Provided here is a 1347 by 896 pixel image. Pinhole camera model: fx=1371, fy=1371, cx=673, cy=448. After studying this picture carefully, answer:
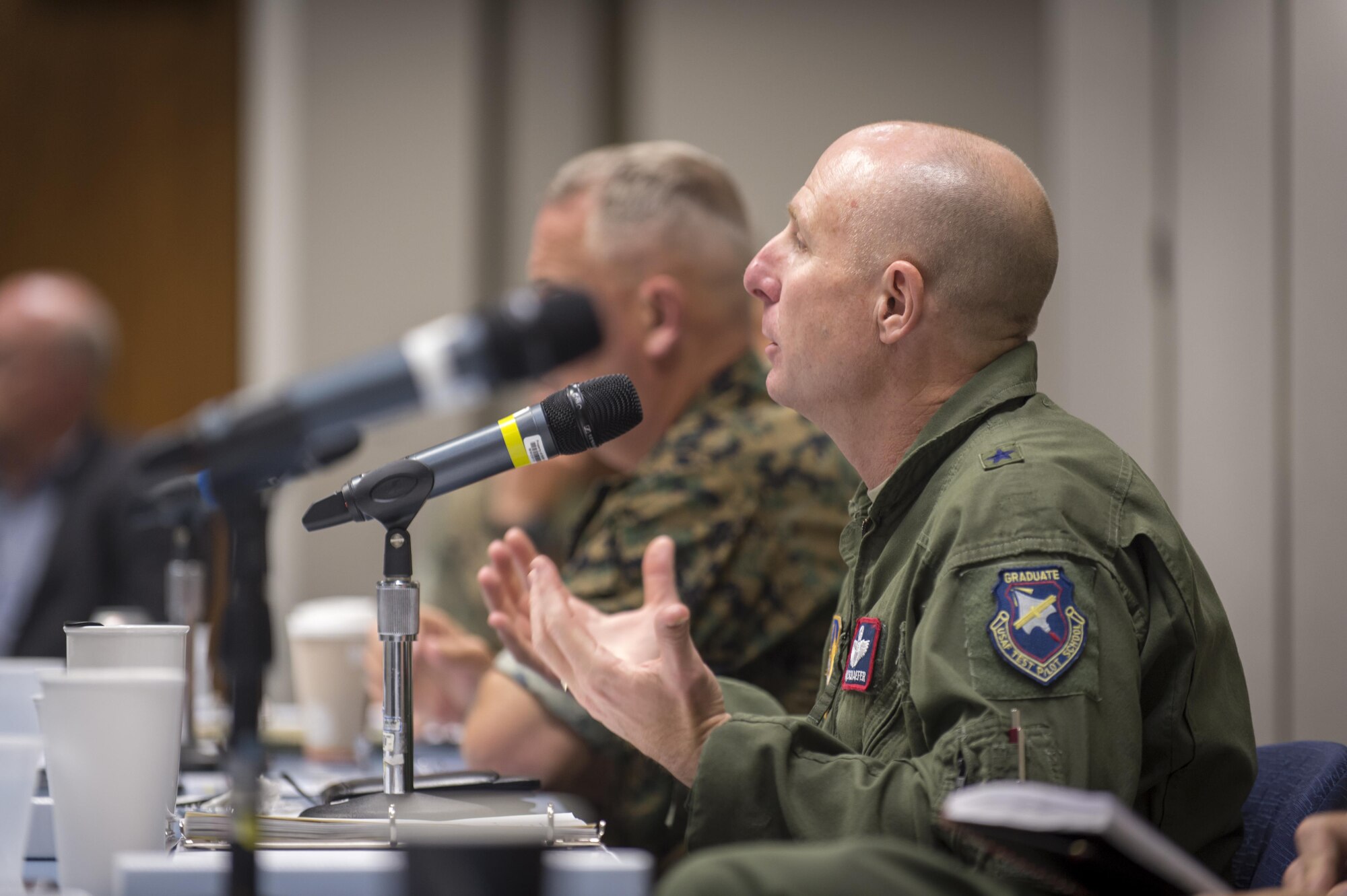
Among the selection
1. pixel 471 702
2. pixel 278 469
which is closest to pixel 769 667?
pixel 471 702

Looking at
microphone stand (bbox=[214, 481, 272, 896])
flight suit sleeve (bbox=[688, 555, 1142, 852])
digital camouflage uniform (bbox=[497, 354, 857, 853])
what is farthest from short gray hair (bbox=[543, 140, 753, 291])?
microphone stand (bbox=[214, 481, 272, 896])

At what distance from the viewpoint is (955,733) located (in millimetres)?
955

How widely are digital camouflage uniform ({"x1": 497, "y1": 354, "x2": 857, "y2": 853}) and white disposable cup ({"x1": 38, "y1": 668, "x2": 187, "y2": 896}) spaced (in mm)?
729

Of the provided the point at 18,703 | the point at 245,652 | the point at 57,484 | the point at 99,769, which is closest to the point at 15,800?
the point at 99,769

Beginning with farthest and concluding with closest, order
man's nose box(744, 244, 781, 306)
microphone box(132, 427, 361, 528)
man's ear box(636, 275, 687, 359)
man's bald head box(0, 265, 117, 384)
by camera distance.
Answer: man's bald head box(0, 265, 117, 384) < man's ear box(636, 275, 687, 359) < man's nose box(744, 244, 781, 306) < microphone box(132, 427, 361, 528)

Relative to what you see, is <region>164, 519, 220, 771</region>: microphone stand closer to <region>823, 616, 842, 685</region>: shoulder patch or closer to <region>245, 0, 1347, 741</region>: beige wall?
<region>823, 616, 842, 685</region>: shoulder patch

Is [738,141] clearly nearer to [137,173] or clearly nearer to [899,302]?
[137,173]

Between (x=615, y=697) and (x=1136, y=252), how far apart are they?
220cm

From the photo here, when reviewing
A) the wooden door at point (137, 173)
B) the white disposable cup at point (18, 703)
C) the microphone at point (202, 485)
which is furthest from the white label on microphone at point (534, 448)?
the wooden door at point (137, 173)

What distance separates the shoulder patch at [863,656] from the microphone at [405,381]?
445 mm

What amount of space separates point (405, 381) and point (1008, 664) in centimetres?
47

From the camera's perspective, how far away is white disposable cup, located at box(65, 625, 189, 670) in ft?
3.73

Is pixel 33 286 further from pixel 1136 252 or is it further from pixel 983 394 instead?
pixel 983 394

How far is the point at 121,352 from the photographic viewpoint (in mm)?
4047
